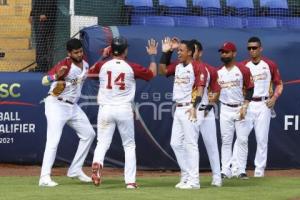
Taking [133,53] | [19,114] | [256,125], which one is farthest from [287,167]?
[19,114]

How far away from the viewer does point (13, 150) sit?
13547 mm

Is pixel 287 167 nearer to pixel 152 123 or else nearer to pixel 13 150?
pixel 152 123

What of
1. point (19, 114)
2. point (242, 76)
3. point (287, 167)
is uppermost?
point (242, 76)

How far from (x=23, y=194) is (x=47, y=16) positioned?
5915mm

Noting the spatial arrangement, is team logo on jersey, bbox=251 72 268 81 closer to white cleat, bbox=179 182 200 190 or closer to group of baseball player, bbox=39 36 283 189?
group of baseball player, bbox=39 36 283 189

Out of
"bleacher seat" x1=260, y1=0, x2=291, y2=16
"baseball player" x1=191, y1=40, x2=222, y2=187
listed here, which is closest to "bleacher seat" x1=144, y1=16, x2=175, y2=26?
"bleacher seat" x1=260, y1=0, x2=291, y2=16

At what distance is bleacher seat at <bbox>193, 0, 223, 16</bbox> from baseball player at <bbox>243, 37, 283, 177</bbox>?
4750mm

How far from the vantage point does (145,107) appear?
43.7 feet

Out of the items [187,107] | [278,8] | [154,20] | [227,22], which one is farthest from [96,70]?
[278,8]

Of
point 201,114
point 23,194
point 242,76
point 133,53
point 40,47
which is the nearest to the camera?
point 23,194

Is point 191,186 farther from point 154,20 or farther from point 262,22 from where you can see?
point 262,22

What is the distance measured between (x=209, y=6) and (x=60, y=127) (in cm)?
707

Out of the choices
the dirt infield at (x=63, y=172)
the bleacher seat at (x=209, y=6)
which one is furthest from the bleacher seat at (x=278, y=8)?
the dirt infield at (x=63, y=172)

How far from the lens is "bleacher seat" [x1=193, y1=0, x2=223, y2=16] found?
16.8 metres
